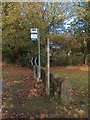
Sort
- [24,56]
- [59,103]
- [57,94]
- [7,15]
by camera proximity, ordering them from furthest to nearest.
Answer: [24,56], [7,15], [57,94], [59,103]

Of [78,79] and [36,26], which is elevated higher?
[36,26]

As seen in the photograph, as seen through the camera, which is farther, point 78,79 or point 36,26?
point 36,26

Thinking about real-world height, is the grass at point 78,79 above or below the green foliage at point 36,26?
below

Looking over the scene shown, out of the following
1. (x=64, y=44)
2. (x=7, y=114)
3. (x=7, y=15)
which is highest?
(x=7, y=15)

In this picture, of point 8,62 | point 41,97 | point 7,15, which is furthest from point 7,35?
point 41,97

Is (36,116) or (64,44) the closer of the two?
(36,116)

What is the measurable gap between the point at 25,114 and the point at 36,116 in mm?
257

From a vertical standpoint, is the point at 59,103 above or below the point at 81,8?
below

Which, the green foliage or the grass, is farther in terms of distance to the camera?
the green foliage

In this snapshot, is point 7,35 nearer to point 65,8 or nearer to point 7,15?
point 7,15

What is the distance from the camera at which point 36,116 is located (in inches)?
179

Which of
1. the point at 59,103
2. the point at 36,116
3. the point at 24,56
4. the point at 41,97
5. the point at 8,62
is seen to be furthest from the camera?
the point at 8,62

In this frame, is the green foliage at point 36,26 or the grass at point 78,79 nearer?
the grass at point 78,79

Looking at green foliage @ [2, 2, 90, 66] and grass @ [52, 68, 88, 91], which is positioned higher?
green foliage @ [2, 2, 90, 66]
